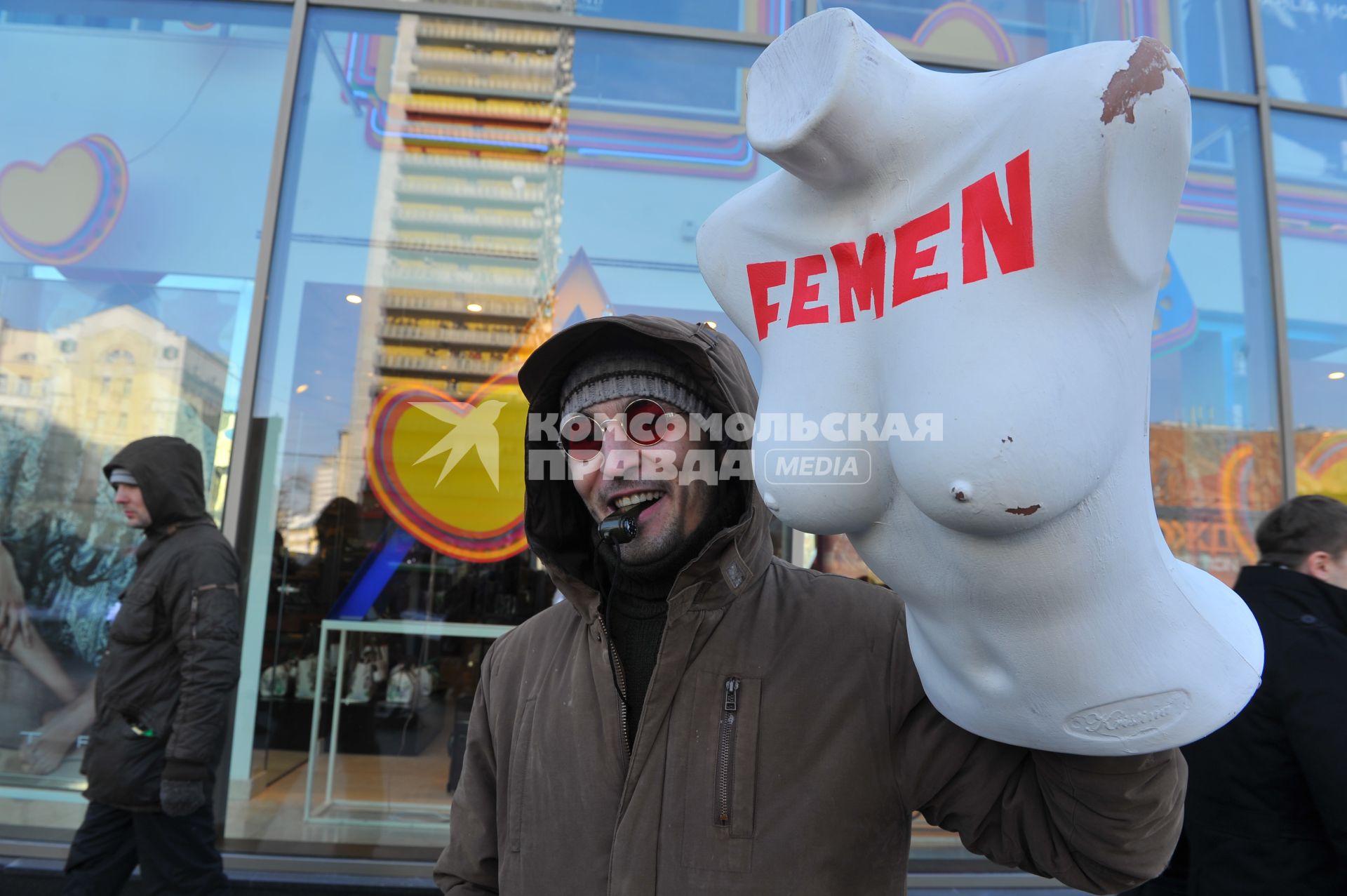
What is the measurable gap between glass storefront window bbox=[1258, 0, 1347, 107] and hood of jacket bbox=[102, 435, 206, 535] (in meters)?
5.55

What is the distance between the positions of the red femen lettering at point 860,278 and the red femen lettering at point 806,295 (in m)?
0.02

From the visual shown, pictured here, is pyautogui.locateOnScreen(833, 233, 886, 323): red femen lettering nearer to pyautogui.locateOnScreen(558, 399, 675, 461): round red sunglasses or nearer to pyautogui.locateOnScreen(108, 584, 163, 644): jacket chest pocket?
pyautogui.locateOnScreen(558, 399, 675, 461): round red sunglasses

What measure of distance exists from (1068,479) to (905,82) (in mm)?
418

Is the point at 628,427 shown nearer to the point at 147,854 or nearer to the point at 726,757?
the point at 726,757

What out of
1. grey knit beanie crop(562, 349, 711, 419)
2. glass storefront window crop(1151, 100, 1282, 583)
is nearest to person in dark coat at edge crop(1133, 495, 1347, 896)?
grey knit beanie crop(562, 349, 711, 419)

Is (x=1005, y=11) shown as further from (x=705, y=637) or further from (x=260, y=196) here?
(x=705, y=637)

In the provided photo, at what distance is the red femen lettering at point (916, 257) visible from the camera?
783 millimetres

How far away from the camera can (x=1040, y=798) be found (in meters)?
0.94

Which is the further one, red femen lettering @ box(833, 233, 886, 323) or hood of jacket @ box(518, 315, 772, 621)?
hood of jacket @ box(518, 315, 772, 621)

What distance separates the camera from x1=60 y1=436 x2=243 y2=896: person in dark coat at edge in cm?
259

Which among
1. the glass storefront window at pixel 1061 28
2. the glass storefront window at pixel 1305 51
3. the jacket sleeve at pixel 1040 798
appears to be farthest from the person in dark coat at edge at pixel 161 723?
the glass storefront window at pixel 1305 51

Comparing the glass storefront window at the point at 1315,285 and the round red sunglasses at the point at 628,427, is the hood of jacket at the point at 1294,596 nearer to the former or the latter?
the round red sunglasses at the point at 628,427

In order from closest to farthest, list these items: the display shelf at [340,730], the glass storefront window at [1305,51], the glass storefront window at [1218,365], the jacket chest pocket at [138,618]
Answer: the jacket chest pocket at [138,618], the display shelf at [340,730], the glass storefront window at [1218,365], the glass storefront window at [1305,51]

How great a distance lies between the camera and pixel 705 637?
1246 mm
